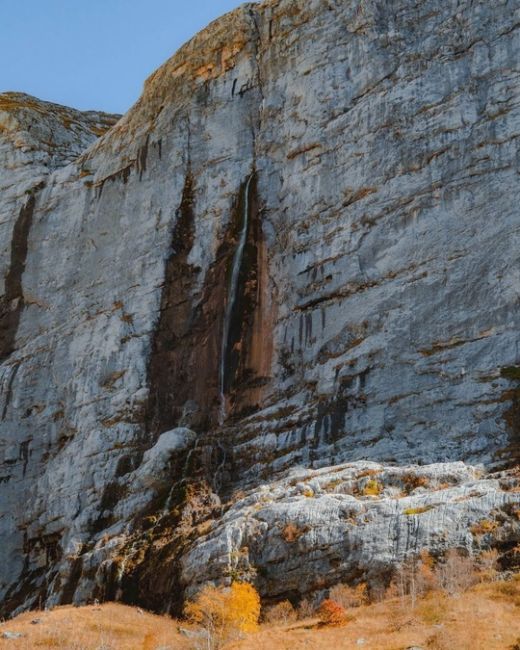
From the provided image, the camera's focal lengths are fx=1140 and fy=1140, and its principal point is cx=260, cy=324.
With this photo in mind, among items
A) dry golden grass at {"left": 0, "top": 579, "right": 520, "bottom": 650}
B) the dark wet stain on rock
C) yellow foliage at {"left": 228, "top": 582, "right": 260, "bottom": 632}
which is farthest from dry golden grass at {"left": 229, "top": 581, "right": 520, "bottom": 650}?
the dark wet stain on rock

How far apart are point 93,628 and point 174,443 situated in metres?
11.4

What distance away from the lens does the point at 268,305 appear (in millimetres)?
50344

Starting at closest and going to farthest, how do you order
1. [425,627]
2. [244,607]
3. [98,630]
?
[425,627], [244,607], [98,630]

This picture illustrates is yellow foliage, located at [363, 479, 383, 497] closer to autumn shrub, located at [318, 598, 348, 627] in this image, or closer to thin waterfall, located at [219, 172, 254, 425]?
autumn shrub, located at [318, 598, 348, 627]

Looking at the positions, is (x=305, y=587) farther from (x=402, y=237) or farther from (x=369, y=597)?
(x=402, y=237)

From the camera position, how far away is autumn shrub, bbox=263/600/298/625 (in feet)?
113

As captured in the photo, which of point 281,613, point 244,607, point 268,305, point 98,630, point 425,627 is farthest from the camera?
point 268,305

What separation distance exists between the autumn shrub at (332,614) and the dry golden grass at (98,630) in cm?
432

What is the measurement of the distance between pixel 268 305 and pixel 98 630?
731 inches

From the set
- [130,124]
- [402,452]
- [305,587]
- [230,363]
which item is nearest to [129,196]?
[130,124]

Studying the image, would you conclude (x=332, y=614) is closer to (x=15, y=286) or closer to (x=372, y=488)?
(x=372, y=488)

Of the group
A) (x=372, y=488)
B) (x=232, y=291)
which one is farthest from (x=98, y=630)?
(x=232, y=291)

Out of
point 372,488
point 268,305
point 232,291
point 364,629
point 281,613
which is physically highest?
point 232,291

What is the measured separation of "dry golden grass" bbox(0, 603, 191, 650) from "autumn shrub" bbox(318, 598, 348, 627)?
432cm
